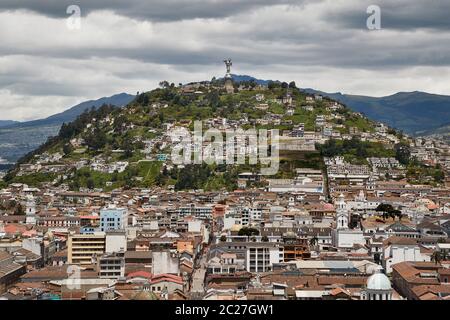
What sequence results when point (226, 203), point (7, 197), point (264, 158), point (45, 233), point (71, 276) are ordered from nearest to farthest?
1. point (71, 276)
2. point (45, 233)
3. point (226, 203)
4. point (7, 197)
5. point (264, 158)

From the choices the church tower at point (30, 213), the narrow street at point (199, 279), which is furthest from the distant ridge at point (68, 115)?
the narrow street at point (199, 279)

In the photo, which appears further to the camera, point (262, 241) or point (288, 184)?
point (288, 184)

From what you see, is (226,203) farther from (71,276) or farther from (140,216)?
(71,276)

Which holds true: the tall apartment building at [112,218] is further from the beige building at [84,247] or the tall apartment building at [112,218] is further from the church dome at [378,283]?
the church dome at [378,283]

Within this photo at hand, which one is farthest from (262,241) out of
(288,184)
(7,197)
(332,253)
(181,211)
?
(7,197)

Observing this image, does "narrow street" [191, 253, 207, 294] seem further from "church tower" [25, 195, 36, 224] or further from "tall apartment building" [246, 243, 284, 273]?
"church tower" [25, 195, 36, 224]

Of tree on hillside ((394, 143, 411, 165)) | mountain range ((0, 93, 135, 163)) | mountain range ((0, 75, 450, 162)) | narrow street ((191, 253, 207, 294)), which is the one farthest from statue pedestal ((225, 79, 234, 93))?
mountain range ((0, 75, 450, 162))

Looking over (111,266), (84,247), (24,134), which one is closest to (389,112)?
(24,134)
